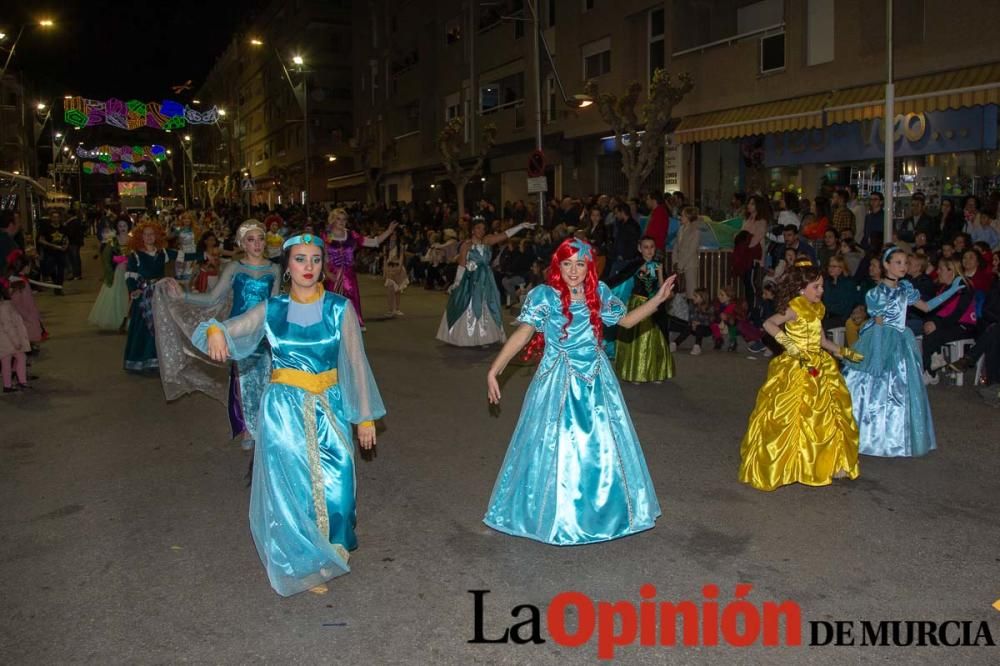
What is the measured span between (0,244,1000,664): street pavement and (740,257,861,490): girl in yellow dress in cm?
18

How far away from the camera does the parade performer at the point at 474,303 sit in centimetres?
1377

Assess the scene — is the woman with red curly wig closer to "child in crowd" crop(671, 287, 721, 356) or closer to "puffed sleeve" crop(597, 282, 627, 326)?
"puffed sleeve" crop(597, 282, 627, 326)

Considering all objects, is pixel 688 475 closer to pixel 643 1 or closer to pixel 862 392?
pixel 862 392

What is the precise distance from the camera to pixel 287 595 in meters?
4.80

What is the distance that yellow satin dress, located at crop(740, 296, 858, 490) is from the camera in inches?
261

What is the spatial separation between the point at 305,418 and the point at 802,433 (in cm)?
361

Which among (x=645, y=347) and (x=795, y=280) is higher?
(x=795, y=280)

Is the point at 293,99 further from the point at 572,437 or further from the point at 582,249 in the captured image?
the point at 572,437

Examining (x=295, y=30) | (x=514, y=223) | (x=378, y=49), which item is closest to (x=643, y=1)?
(x=514, y=223)

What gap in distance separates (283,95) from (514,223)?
171 feet

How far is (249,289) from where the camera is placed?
777 centimetres

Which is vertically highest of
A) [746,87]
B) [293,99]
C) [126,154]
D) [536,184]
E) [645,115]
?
[126,154]

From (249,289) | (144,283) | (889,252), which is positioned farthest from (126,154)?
(889,252)

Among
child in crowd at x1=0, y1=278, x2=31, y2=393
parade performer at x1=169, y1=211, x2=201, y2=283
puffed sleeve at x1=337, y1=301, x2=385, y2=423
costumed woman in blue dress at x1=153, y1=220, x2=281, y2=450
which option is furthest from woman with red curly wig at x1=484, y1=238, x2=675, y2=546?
parade performer at x1=169, y1=211, x2=201, y2=283
